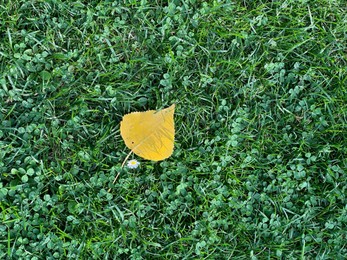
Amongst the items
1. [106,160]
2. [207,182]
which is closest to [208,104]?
[207,182]

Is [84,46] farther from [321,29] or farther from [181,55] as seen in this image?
[321,29]

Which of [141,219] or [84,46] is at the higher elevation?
[84,46]

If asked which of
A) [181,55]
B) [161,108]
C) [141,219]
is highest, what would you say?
[181,55]

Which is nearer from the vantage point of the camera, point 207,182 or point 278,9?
point 207,182

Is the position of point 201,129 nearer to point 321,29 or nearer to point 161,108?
point 161,108
